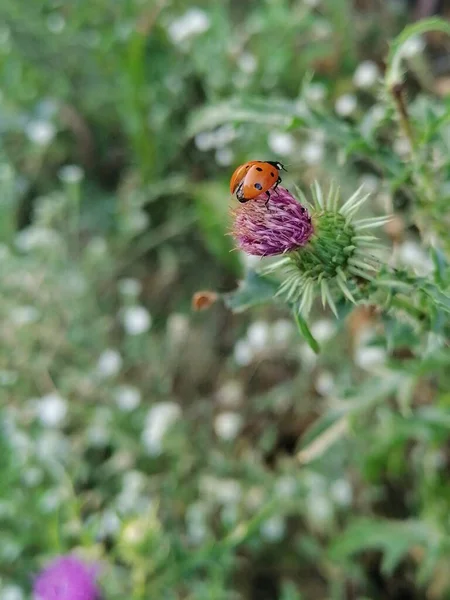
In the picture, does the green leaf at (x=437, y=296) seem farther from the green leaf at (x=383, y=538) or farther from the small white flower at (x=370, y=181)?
the small white flower at (x=370, y=181)

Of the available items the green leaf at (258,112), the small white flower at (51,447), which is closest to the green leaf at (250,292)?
the green leaf at (258,112)

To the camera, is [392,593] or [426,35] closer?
[392,593]

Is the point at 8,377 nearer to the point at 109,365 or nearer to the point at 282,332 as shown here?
the point at 109,365

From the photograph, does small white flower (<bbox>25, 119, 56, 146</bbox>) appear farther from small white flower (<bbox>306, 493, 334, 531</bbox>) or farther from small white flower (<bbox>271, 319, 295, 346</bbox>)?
small white flower (<bbox>306, 493, 334, 531</bbox>)

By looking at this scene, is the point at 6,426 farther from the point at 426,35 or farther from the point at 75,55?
the point at 426,35

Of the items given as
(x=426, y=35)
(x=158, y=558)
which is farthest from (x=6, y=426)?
(x=426, y=35)

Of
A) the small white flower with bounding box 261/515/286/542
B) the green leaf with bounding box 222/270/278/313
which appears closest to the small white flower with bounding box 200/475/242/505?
the small white flower with bounding box 261/515/286/542

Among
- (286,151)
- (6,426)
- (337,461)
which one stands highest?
(286,151)
